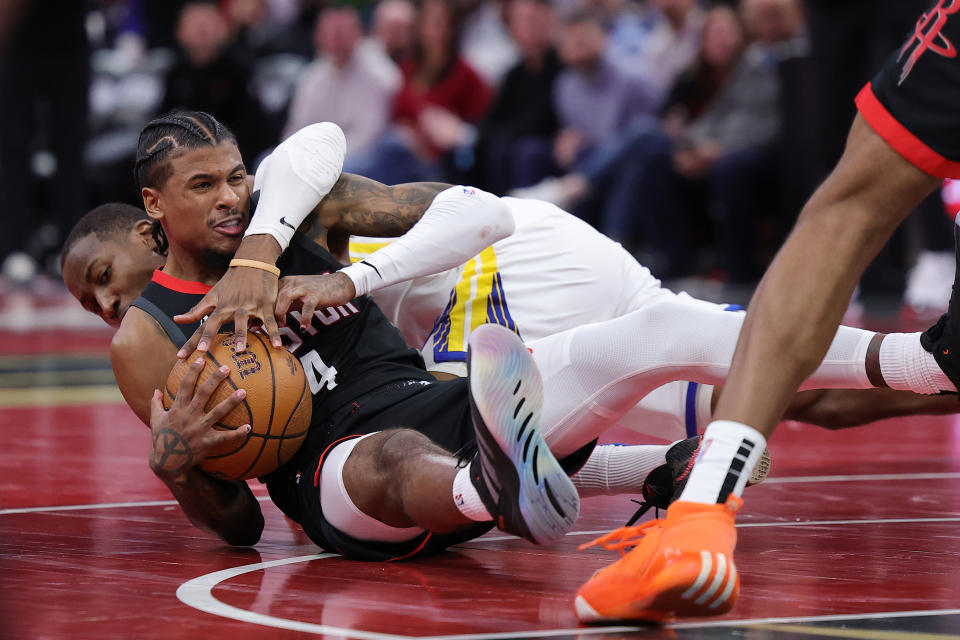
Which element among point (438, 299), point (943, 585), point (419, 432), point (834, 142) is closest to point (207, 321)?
point (419, 432)

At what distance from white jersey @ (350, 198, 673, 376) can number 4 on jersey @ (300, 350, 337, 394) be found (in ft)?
1.75

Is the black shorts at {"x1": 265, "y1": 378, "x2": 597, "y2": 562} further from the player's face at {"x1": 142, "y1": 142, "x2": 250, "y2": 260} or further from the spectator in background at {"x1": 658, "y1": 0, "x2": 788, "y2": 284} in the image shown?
the spectator in background at {"x1": 658, "y1": 0, "x2": 788, "y2": 284}

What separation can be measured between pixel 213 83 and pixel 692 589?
10528 mm

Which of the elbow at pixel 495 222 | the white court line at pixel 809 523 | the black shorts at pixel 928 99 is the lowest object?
the white court line at pixel 809 523

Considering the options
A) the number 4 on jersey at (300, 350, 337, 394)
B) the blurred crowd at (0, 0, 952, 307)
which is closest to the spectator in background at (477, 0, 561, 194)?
the blurred crowd at (0, 0, 952, 307)

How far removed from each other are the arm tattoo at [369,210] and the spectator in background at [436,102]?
7955 mm

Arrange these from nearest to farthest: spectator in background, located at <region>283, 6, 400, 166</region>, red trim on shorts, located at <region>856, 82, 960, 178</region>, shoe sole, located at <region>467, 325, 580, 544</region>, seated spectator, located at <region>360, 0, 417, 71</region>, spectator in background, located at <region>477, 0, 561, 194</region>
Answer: red trim on shorts, located at <region>856, 82, 960, 178</region> → shoe sole, located at <region>467, 325, 580, 544</region> → spectator in background, located at <region>477, 0, 561, 194</region> → spectator in background, located at <region>283, 6, 400, 166</region> → seated spectator, located at <region>360, 0, 417, 71</region>

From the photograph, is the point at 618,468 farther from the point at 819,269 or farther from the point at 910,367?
the point at 819,269

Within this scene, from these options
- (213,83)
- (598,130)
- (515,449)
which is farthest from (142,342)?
(213,83)

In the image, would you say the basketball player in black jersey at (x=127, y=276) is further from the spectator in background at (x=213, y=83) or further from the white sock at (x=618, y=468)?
the spectator in background at (x=213, y=83)

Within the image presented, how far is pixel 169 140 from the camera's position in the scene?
365 centimetres

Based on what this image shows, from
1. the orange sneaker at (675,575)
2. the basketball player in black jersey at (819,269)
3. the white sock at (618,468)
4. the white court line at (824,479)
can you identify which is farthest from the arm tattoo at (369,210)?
the orange sneaker at (675,575)

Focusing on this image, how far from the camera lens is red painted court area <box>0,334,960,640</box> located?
8.52ft

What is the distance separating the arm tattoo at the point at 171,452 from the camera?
3301 millimetres
